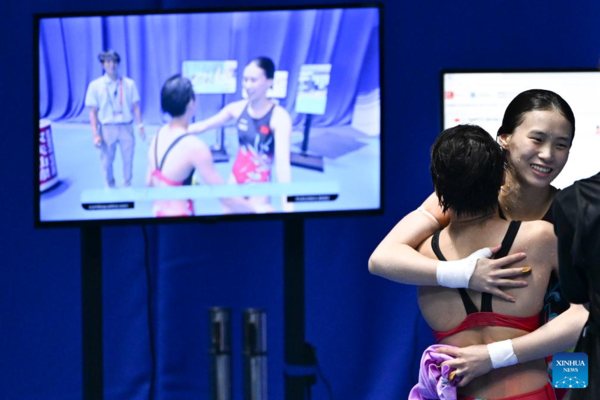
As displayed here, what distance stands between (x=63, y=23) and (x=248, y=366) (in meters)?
1.54

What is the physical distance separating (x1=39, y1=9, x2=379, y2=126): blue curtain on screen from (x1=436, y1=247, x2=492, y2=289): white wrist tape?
166 cm

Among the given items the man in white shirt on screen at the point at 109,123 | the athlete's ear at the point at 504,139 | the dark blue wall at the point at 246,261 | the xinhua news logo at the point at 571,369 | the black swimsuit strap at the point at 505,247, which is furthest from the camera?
the dark blue wall at the point at 246,261

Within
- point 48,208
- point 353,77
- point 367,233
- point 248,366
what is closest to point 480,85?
point 353,77

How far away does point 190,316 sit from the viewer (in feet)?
13.6

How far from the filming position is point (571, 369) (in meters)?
1.81

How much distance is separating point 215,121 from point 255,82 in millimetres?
221

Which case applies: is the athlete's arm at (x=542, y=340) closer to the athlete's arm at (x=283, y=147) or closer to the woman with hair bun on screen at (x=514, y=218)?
the woman with hair bun on screen at (x=514, y=218)

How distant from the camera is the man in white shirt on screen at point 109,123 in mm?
3492

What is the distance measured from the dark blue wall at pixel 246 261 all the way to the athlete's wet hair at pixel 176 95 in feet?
2.38

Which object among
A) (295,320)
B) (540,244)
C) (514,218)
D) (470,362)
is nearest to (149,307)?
(295,320)

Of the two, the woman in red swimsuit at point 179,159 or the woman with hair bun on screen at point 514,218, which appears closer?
the woman with hair bun on screen at point 514,218

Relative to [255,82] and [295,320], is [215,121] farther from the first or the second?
[295,320]

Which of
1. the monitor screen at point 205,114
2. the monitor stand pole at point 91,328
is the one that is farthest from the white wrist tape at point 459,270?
the monitor stand pole at point 91,328

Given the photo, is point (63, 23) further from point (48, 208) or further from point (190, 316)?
point (190, 316)
